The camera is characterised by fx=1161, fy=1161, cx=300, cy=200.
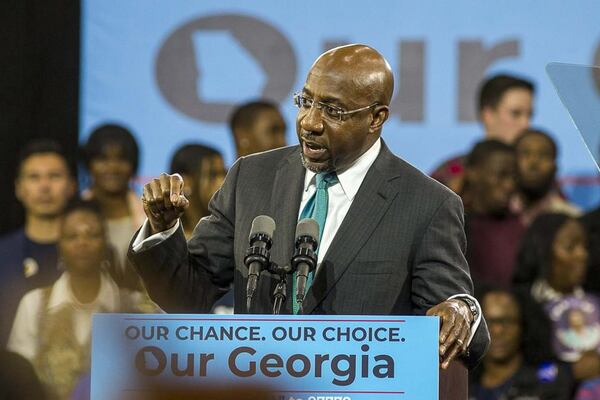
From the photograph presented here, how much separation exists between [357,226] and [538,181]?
123 inches

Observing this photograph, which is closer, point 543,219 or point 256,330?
point 256,330

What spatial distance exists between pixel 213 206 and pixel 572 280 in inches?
125

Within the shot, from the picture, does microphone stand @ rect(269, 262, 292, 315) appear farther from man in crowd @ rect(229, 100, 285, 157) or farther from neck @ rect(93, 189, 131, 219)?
neck @ rect(93, 189, 131, 219)

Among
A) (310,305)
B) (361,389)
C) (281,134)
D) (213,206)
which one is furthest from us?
(281,134)

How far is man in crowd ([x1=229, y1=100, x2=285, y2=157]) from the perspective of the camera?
559cm

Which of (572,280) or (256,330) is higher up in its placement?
(572,280)

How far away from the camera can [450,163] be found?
569 cm

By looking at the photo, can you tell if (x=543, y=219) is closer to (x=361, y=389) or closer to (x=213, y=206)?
(x=213, y=206)

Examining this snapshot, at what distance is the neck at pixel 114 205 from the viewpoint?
18.7ft

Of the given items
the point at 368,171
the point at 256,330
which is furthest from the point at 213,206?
the point at 256,330

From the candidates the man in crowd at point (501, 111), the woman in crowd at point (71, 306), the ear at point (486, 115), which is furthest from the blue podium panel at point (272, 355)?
the ear at point (486, 115)

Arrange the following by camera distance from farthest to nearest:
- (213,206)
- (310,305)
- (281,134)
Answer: (281,134)
(213,206)
(310,305)

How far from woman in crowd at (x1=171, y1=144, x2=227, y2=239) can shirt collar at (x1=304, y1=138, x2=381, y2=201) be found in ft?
8.86

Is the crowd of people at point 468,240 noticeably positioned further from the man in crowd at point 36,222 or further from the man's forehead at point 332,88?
the man's forehead at point 332,88
